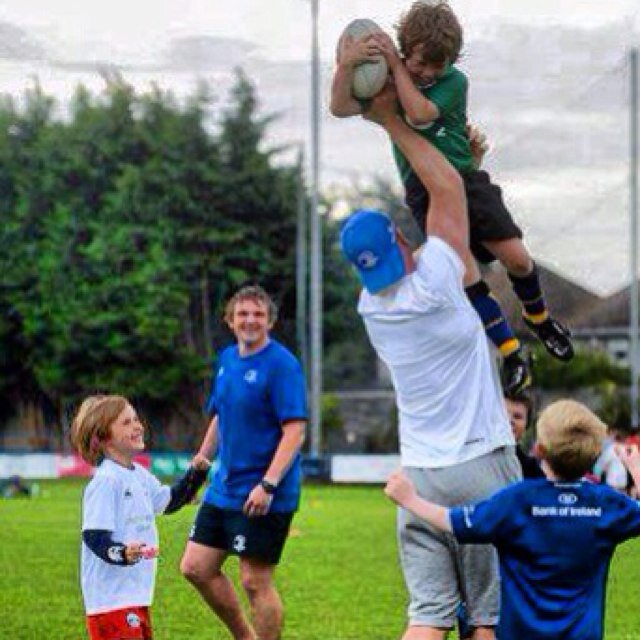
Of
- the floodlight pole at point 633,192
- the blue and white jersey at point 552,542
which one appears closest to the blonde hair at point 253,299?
the blue and white jersey at point 552,542

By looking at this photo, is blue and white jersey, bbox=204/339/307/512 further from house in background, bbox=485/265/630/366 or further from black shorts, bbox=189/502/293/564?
house in background, bbox=485/265/630/366

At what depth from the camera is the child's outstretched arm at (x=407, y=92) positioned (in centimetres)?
625

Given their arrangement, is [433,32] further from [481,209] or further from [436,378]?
[436,378]

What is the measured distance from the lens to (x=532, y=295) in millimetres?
7078

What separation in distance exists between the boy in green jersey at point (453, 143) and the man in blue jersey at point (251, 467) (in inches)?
120

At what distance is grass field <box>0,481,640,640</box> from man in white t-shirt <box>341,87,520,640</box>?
18.4 feet

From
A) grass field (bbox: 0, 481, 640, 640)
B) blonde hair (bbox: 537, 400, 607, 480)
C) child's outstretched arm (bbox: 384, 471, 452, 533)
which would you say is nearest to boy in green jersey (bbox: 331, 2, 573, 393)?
blonde hair (bbox: 537, 400, 607, 480)

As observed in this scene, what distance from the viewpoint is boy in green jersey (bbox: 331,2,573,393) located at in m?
6.31

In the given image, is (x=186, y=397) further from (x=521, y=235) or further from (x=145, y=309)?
(x=521, y=235)

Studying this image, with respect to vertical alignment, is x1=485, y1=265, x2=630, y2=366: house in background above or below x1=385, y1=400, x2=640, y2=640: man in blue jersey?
above

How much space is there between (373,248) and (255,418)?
3.81 metres

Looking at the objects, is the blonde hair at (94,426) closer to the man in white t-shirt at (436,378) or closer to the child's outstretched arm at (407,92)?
the man in white t-shirt at (436,378)

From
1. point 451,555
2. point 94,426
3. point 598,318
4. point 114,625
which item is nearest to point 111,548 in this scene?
point 114,625

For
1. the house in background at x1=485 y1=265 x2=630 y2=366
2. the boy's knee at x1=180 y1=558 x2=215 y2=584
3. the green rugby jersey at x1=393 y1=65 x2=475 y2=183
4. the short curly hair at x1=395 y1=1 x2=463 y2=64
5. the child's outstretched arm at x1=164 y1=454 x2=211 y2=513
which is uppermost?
the house in background at x1=485 y1=265 x2=630 y2=366
